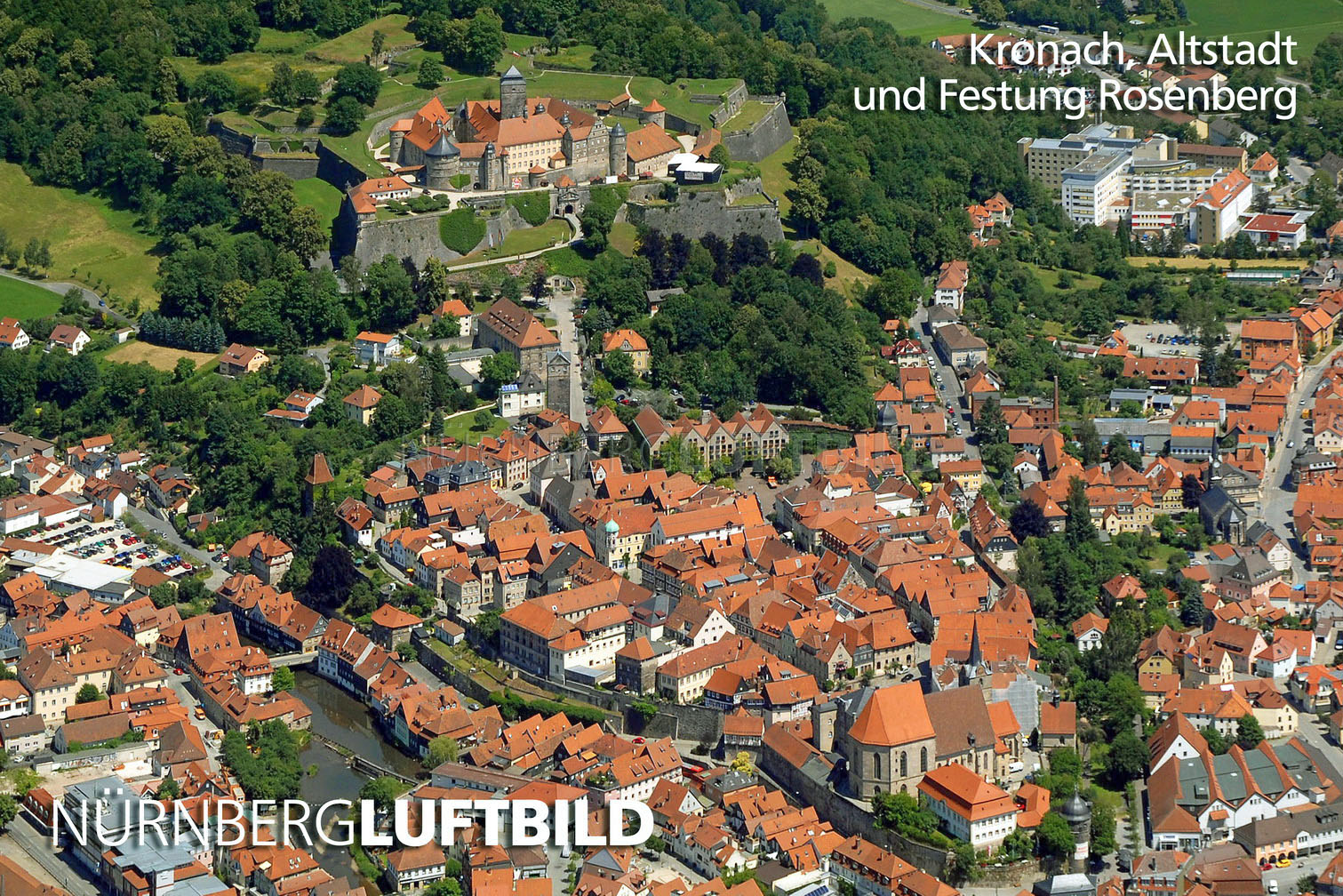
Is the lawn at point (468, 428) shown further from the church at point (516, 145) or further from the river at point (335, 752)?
the church at point (516, 145)

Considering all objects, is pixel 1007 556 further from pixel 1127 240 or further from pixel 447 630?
pixel 1127 240

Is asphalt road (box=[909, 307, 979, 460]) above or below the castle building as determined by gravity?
below

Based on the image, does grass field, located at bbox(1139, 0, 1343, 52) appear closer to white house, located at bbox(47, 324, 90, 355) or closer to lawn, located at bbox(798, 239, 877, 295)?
lawn, located at bbox(798, 239, 877, 295)

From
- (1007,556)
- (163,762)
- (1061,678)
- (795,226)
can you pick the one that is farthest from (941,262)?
(163,762)

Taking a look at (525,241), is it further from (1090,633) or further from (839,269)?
(1090,633)

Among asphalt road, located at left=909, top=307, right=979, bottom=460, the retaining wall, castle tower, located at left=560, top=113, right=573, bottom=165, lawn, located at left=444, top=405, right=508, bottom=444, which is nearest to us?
lawn, located at left=444, top=405, right=508, bottom=444

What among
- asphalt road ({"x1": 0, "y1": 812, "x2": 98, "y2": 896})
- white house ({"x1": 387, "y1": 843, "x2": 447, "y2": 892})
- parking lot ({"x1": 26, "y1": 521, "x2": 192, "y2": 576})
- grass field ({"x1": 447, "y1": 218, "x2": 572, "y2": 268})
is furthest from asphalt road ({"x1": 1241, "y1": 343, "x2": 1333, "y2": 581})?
asphalt road ({"x1": 0, "y1": 812, "x2": 98, "y2": 896})

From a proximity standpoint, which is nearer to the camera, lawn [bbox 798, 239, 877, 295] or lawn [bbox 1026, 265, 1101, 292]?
lawn [bbox 798, 239, 877, 295]
